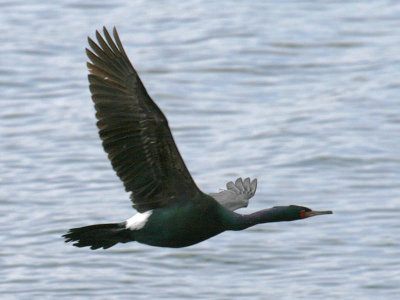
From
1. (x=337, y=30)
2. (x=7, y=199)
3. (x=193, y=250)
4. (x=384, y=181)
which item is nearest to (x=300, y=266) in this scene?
(x=193, y=250)

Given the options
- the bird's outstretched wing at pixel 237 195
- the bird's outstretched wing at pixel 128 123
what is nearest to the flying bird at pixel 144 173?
the bird's outstretched wing at pixel 128 123

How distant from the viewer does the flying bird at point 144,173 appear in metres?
6.72

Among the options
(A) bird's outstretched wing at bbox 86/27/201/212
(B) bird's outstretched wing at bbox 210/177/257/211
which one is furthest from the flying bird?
(B) bird's outstretched wing at bbox 210/177/257/211

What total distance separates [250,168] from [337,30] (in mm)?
5116

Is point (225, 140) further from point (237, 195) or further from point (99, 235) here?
point (99, 235)

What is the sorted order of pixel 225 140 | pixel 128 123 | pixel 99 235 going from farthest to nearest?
pixel 225 140, pixel 99 235, pixel 128 123

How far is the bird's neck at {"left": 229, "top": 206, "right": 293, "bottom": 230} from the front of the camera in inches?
283

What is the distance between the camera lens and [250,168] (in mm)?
11383

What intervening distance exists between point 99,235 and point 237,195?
5.08 feet

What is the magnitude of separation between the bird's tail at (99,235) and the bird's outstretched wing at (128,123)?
29cm

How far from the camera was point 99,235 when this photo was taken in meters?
6.98

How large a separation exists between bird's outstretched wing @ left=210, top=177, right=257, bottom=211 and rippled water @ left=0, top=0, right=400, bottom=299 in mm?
1011

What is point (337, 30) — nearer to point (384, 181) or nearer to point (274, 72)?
point (274, 72)

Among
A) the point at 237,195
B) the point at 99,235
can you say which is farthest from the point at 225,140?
the point at 99,235
